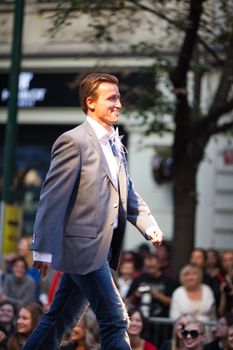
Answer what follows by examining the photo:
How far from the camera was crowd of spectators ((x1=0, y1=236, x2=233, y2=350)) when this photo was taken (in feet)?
31.4

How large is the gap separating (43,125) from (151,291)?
11.8 metres

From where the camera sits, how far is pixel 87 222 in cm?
614

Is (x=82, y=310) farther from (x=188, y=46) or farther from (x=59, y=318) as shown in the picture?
(x=188, y=46)

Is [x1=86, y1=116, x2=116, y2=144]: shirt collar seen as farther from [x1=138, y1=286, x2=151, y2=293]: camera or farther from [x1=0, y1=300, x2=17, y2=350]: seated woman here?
[x1=138, y1=286, x2=151, y2=293]: camera

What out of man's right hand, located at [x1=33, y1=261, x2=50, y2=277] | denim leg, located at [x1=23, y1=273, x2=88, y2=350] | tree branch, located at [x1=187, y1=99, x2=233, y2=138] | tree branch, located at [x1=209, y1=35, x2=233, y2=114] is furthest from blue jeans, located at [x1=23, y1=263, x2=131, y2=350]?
tree branch, located at [x1=209, y1=35, x2=233, y2=114]

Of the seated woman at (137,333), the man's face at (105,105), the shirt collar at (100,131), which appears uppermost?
the man's face at (105,105)

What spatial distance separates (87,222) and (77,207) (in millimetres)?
105

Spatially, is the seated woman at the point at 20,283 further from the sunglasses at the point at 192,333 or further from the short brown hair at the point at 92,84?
the short brown hair at the point at 92,84

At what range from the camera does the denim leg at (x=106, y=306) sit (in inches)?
242

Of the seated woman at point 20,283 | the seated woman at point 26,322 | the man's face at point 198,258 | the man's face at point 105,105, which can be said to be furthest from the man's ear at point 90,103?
the man's face at point 198,258

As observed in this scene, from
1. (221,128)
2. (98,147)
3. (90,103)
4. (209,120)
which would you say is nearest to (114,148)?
(98,147)

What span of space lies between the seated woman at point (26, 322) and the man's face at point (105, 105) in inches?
135

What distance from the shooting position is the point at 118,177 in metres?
6.39

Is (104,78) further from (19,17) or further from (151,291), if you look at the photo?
(19,17)
